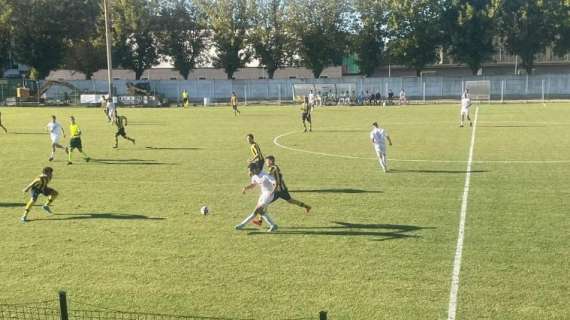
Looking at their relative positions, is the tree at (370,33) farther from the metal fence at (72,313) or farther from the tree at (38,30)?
the metal fence at (72,313)

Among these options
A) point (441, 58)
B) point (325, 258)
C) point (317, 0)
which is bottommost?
point (325, 258)

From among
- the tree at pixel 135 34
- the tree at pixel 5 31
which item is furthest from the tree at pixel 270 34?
the tree at pixel 5 31

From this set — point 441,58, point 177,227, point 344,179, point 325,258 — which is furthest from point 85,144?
point 441,58

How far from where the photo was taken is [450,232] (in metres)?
13.7

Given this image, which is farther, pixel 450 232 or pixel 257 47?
pixel 257 47

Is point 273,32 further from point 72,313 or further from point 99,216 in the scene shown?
point 72,313

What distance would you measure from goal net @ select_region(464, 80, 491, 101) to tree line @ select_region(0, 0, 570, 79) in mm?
9374

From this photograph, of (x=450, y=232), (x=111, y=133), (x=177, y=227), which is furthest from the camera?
(x=111, y=133)

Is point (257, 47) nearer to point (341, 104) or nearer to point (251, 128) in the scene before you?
point (341, 104)

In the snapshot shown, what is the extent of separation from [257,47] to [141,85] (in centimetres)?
1629

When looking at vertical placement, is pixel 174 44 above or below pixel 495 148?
above

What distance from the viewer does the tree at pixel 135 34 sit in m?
81.6

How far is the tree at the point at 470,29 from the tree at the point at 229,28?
25905 mm

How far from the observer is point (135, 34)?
8275 cm
